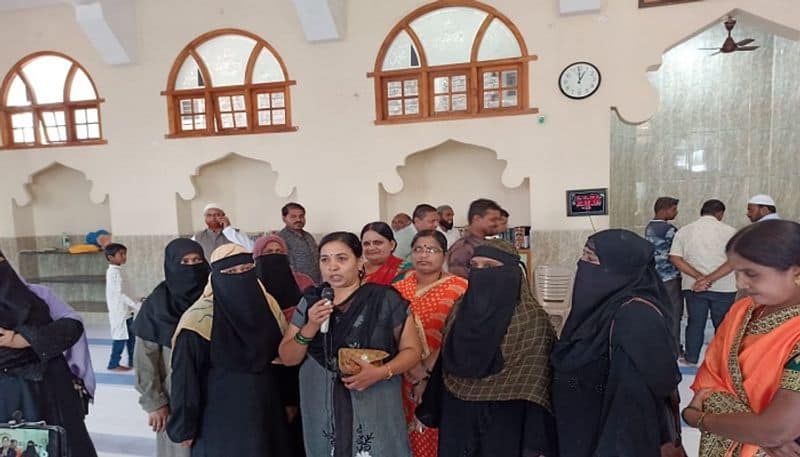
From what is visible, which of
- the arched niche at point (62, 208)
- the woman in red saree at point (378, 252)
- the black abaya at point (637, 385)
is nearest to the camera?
the black abaya at point (637, 385)

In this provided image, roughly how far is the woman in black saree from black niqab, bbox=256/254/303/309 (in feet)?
1.97

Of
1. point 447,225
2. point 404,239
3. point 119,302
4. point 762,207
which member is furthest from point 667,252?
point 119,302

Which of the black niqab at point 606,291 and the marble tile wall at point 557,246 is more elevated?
the black niqab at point 606,291

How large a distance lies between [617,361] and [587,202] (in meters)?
3.64

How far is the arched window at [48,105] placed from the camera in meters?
6.07

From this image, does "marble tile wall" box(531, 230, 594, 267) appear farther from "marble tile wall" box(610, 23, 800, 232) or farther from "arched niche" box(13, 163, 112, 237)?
"arched niche" box(13, 163, 112, 237)

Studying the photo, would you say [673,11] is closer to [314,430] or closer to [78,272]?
[314,430]

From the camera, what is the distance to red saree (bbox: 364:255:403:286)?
2604 mm

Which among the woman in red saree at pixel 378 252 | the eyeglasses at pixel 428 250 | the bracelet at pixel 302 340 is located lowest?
the bracelet at pixel 302 340

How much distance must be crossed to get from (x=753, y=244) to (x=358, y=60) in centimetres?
457

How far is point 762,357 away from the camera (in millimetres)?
1201

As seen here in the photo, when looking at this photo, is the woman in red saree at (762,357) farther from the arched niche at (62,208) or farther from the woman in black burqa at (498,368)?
the arched niche at (62,208)

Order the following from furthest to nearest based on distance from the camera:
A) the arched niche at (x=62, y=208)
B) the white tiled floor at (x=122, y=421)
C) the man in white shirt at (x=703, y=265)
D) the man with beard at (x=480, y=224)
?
the arched niche at (x=62, y=208)
the man in white shirt at (x=703, y=265)
the man with beard at (x=480, y=224)
the white tiled floor at (x=122, y=421)

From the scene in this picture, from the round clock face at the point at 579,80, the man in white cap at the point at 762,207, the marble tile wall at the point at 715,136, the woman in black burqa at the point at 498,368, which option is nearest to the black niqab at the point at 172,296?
the woman in black burqa at the point at 498,368
